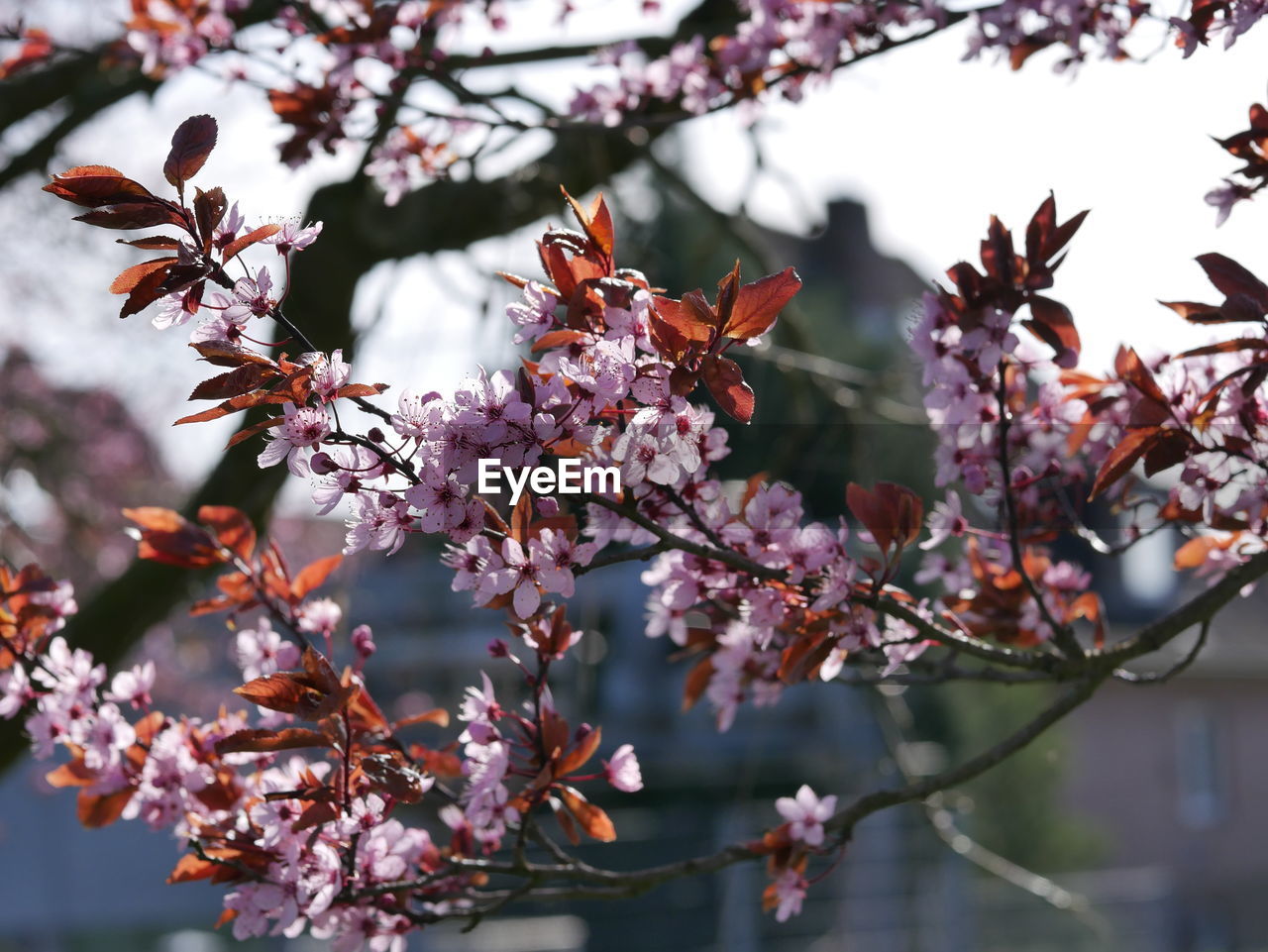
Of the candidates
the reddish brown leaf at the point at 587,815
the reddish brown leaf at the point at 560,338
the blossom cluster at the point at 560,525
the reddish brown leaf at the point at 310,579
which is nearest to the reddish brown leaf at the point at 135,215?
the blossom cluster at the point at 560,525

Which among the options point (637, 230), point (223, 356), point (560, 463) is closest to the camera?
point (223, 356)

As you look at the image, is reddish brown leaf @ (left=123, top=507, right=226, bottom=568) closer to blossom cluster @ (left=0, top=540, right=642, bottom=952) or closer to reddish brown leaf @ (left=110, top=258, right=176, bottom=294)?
blossom cluster @ (left=0, top=540, right=642, bottom=952)

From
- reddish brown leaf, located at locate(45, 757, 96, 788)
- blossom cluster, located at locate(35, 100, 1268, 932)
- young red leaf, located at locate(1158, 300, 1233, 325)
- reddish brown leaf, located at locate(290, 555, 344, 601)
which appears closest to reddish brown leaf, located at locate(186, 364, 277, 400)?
blossom cluster, located at locate(35, 100, 1268, 932)

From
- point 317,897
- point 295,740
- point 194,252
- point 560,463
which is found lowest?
point 317,897

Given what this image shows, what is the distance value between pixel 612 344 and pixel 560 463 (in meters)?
0.12

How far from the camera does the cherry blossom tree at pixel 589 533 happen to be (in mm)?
970

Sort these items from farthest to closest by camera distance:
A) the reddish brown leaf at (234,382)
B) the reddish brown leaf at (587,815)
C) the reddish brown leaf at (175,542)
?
the reddish brown leaf at (175,542) < the reddish brown leaf at (587,815) < the reddish brown leaf at (234,382)

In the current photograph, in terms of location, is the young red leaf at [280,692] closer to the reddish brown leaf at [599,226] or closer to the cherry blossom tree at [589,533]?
the cherry blossom tree at [589,533]

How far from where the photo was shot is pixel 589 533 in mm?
1112

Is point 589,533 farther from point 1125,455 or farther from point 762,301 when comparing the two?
point 1125,455

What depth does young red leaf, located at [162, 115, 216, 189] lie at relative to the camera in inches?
37.3

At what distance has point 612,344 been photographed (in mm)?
977

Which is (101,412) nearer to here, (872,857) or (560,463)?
(872,857)

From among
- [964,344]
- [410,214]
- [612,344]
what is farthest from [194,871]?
[410,214]
